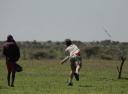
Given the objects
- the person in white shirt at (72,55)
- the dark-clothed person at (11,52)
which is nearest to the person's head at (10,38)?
the dark-clothed person at (11,52)

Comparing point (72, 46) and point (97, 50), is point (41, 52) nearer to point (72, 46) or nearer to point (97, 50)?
point (97, 50)

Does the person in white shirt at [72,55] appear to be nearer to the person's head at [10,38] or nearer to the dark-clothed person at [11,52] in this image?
the dark-clothed person at [11,52]

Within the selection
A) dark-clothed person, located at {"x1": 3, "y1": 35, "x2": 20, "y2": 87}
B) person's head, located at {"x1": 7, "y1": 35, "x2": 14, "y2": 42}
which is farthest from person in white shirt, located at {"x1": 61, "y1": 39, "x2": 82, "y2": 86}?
person's head, located at {"x1": 7, "y1": 35, "x2": 14, "y2": 42}

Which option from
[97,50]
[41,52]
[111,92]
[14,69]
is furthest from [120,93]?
[97,50]

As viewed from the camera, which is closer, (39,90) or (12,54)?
(39,90)

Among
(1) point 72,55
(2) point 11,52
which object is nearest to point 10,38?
(2) point 11,52

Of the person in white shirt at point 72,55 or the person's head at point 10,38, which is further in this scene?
the person in white shirt at point 72,55

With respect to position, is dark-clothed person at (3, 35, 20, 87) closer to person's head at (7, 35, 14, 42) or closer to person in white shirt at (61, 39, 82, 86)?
person's head at (7, 35, 14, 42)

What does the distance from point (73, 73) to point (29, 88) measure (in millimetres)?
2732

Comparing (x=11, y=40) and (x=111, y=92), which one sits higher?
(x=11, y=40)

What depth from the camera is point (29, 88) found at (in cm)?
2383

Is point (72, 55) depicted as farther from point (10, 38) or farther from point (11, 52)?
point (10, 38)

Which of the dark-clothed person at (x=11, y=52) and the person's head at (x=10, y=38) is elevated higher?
the person's head at (x=10, y=38)

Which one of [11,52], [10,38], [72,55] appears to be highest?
[10,38]
